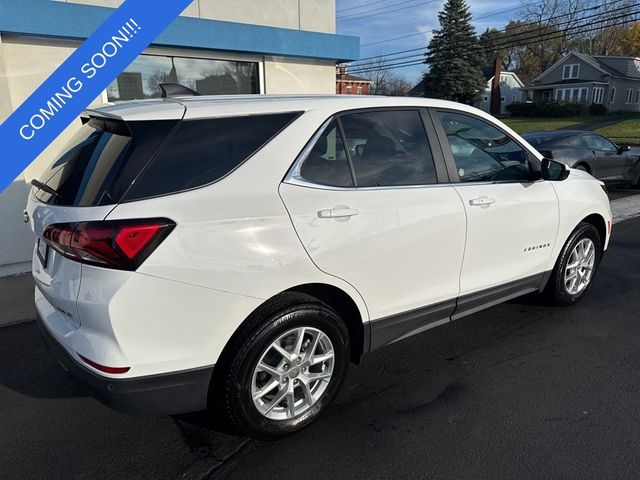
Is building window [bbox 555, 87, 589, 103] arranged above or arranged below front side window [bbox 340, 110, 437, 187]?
above

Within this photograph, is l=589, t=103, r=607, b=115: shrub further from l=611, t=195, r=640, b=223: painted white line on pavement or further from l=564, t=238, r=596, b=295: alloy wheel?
l=564, t=238, r=596, b=295: alloy wheel

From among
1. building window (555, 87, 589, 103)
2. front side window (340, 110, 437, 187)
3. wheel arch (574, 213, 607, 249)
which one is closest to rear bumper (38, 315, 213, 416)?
front side window (340, 110, 437, 187)

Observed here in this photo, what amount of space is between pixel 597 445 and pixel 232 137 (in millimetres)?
2486

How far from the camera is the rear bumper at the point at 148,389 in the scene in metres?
2.25

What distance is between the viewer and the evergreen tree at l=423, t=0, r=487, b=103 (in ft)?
166

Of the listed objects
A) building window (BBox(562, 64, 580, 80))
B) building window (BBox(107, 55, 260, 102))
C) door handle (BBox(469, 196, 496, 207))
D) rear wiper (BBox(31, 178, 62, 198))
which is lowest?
door handle (BBox(469, 196, 496, 207))

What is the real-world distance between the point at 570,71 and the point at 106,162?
61.6 metres

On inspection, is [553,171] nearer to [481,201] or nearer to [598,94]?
[481,201]

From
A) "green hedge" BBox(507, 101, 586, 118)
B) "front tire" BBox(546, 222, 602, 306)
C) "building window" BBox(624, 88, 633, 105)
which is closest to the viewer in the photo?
"front tire" BBox(546, 222, 602, 306)

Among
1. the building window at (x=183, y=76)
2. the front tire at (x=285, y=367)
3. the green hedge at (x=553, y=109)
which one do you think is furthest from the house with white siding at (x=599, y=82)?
the front tire at (x=285, y=367)

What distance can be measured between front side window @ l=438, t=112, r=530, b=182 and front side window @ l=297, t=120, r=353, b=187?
2.95ft

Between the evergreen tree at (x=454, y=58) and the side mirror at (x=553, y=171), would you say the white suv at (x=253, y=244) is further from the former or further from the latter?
the evergreen tree at (x=454, y=58)

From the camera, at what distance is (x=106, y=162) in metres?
2.34

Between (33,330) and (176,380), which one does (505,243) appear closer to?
(176,380)
